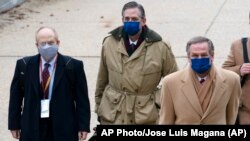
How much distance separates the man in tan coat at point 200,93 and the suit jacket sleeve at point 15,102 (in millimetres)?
1405

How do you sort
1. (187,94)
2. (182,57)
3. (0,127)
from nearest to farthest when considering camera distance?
1. (187,94)
2. (0,127)
3. (182,57)

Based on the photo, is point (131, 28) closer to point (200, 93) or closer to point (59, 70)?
point (59, 70)

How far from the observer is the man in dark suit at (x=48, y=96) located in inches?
230

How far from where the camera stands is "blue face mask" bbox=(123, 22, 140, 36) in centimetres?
611

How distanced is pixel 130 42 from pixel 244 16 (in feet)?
29.6

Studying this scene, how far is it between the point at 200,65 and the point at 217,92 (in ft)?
0.78

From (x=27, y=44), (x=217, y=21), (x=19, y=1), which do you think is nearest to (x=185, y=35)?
(x=217, y=21)

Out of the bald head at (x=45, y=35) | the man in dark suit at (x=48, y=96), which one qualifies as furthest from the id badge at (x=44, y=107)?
the bald head at (x=45, y=35)

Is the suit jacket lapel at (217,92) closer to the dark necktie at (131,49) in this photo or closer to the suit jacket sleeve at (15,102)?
the dark necktie at (131,49)

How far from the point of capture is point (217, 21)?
47.2 feet

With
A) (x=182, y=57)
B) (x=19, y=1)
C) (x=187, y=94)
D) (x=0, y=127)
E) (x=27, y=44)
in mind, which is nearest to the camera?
(x=187, y=94)

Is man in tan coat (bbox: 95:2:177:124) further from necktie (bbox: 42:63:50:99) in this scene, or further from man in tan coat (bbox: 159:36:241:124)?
man in tan coat (bbox: 159:36:241:124)

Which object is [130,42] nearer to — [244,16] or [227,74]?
[227,74]

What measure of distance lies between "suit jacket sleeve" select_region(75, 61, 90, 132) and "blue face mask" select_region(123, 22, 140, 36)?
520 mm
